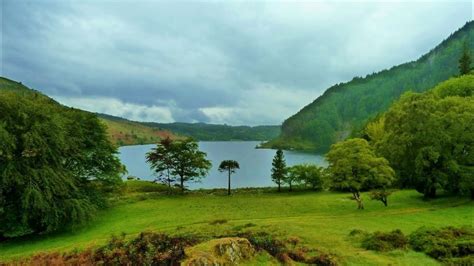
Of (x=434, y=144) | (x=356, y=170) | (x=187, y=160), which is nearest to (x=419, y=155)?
(x=434, y=144)

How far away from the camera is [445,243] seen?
18.8 m

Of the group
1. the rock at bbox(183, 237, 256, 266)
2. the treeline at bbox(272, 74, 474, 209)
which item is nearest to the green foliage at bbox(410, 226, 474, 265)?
the rock at bbox(183, 237, 256, 266)

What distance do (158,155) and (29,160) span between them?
33315 mm

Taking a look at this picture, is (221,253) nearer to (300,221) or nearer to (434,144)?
(300,221)

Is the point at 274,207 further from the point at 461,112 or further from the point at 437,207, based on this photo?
the point at 461,112

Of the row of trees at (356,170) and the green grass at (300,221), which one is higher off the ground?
the row of trees at (356,170)

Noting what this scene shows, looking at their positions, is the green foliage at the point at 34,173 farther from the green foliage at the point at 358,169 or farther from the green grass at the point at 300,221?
the green foliage at the point at 358,169

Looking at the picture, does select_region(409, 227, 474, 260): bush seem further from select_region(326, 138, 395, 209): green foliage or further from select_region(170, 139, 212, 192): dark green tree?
select_region(170, 139, 212, 192): dark green tree

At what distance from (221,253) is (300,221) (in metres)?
15.4

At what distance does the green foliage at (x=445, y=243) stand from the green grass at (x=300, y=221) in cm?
74

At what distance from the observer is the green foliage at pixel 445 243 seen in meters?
17.8

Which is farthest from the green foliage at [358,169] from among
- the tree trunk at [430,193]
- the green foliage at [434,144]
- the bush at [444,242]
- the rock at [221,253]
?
the rock at [221,253]

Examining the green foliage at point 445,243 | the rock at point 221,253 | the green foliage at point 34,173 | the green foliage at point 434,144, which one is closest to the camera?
the rock at point 221,253

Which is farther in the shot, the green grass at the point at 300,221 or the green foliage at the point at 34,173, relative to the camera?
the green foliage at the point at 34,173
